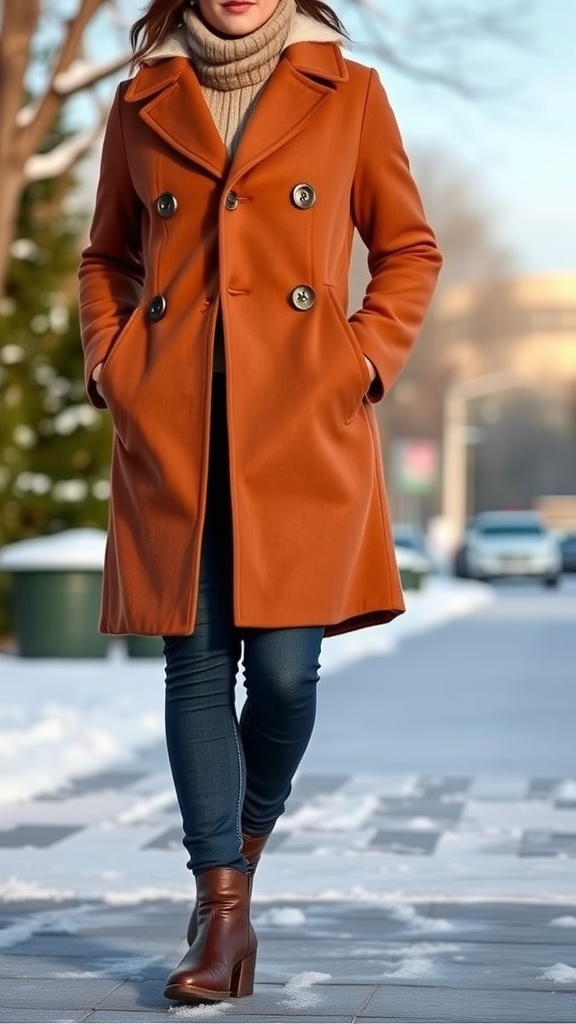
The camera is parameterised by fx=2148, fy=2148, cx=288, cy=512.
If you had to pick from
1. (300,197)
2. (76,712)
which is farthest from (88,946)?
(76,712)

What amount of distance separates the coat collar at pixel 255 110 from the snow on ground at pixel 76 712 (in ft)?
12.3

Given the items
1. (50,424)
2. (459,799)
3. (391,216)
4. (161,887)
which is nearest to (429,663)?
(50,424)

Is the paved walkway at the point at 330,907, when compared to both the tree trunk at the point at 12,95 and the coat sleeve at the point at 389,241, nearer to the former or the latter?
the coat sleeve at the point at 389,241

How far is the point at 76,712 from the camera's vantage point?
393 inches

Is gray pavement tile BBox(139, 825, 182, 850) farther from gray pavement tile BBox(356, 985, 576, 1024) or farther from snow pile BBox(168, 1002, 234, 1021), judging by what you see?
snow pile BBox(168, 1002, 234, 1021)

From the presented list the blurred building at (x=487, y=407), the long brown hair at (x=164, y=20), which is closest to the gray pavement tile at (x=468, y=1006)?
the long brown hair at (x=164, y=20)

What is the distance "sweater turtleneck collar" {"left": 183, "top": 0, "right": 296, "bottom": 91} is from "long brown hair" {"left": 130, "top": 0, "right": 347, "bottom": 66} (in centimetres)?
6

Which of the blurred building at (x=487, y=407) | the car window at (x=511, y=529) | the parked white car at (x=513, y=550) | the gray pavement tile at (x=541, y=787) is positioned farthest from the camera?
the blurred building at (x=487, y=407)

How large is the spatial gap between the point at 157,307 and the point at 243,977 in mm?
1198

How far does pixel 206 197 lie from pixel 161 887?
209 centimetres

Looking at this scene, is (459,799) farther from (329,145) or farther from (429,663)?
(429,663)

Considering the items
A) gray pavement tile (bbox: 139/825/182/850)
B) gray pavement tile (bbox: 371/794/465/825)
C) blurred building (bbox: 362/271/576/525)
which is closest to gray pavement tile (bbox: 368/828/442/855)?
gray pavement tile (bbox: 371/794/465/825)

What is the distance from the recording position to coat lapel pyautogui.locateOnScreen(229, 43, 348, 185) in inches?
149

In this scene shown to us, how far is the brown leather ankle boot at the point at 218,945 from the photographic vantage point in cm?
365
